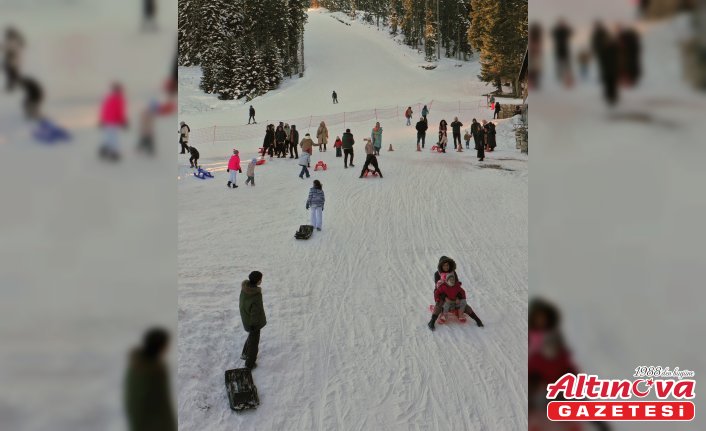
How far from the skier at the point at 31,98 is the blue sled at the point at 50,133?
31mm

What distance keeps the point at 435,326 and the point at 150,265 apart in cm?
659

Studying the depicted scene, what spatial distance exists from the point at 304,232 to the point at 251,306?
5385 millimetres

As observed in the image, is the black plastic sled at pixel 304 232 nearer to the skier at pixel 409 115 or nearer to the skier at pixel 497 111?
the skier at pixel 409 115

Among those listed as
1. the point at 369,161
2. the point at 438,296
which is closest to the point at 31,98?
the point at 438,296

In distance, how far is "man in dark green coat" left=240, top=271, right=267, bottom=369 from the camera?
6.28m

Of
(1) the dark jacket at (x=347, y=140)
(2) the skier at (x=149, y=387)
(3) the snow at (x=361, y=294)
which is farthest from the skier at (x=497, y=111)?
(2) the skier at (x=149, y=387)

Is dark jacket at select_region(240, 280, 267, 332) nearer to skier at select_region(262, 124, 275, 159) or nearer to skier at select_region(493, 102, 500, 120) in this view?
skier at select_region(262, 124, 275, 159)

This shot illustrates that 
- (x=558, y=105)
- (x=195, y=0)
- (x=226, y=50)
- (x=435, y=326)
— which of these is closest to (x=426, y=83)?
(x=226, y=50)

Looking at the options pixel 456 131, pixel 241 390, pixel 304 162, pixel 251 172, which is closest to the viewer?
pixel 241 390

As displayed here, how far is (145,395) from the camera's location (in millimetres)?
1318

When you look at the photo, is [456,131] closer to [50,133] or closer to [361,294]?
[361,294]

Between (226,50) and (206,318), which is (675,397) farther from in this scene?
(226,50)

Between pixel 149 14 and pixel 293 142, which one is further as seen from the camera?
pixel 293 142

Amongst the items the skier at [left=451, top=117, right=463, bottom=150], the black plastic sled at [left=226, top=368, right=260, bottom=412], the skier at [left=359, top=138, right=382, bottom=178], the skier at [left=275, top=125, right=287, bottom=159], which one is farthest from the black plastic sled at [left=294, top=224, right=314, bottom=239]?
the skier at [left=451, top=117, right=463, bottom=150]
